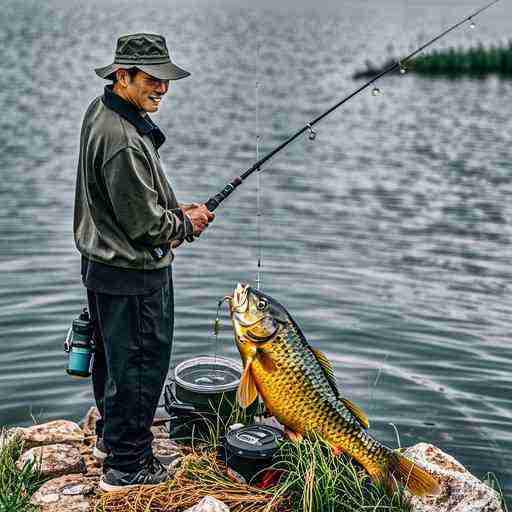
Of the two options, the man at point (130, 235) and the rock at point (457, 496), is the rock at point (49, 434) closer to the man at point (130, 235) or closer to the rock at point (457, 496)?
the man at point (130, 235)

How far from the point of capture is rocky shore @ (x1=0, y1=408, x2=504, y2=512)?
568cm

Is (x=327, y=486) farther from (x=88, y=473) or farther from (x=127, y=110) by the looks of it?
(x=127, y=110)

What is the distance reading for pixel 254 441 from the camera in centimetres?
587

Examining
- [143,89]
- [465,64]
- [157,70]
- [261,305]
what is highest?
[465,64]

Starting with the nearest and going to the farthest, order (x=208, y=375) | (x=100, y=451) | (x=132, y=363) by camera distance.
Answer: (x=132, y=363)
(x=100, y=451)
(x=208, y=375)

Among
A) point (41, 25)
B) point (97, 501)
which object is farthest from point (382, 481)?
point (41, 25)

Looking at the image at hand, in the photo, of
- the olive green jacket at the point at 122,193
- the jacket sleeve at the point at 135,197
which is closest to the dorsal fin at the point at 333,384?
the olive green jacket at the point at 122,193

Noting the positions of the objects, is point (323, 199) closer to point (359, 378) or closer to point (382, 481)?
point (359, 378)

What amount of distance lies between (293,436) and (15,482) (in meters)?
1.82

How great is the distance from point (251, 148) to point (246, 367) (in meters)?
17.7

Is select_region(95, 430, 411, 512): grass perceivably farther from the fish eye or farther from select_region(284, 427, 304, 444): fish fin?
the fish eye

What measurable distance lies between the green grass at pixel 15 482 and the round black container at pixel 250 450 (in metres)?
1.27

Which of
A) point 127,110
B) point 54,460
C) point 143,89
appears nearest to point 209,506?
point 54,460

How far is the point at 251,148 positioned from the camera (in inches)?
899
